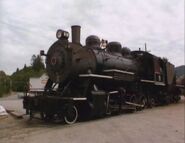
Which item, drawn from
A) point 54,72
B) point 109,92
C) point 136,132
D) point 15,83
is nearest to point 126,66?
point 109,92

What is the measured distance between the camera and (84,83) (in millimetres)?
12016

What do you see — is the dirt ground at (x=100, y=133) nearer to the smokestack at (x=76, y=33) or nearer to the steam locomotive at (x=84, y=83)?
the steam locomotive at (x=84, y=83)

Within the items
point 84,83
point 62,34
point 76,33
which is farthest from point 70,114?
point 76,33

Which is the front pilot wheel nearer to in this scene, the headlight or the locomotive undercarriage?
the locomotive undercarriage

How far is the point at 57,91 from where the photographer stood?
39.3 ft

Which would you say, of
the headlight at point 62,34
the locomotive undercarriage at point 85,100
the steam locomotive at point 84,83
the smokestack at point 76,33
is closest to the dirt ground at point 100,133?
the locomotive undercarriage at point 85,100

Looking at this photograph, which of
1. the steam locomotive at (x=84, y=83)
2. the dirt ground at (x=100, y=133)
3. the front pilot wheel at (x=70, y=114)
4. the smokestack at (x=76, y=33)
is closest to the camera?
the dirt ground at (x=100, y=133)

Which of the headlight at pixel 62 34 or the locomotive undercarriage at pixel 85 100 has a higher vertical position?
the headlight at pixel 62 34

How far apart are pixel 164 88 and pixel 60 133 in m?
12.4

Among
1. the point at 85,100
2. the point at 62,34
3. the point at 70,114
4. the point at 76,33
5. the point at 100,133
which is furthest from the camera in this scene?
the point at 76,33

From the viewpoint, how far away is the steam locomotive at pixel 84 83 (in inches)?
435

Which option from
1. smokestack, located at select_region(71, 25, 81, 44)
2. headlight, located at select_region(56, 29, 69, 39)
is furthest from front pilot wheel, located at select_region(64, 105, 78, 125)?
smokestack, located at select_region(71, 25, 81, 44)

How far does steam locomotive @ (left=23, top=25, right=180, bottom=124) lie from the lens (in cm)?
1105

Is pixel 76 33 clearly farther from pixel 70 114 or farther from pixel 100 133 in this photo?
pixel 100 133
